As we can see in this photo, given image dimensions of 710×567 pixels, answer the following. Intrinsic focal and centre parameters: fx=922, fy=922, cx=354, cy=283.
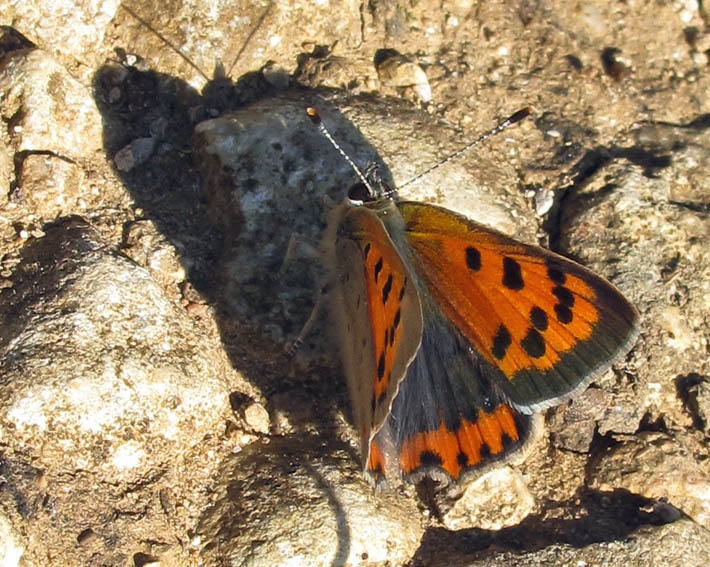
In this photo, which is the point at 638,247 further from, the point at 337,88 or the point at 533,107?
the point at 337,88

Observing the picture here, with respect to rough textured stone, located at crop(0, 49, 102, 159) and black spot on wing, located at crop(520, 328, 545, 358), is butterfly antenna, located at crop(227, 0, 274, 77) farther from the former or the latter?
black spot on wing, located at crop(520, 328, 545, 358)

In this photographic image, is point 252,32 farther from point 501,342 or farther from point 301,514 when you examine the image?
point 301,514

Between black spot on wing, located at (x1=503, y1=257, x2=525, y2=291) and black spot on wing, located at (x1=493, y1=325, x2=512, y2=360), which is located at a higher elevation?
black spot on wing, located at (x1=503, y1=257, x2=525, y2=291)

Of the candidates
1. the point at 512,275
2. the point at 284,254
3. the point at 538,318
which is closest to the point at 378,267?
the point at 512,275

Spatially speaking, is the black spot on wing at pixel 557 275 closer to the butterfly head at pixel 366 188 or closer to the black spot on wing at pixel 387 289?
the black spot on wing at pixel 387 289

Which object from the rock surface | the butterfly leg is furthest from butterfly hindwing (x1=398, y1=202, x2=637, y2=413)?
the butterfly leg
